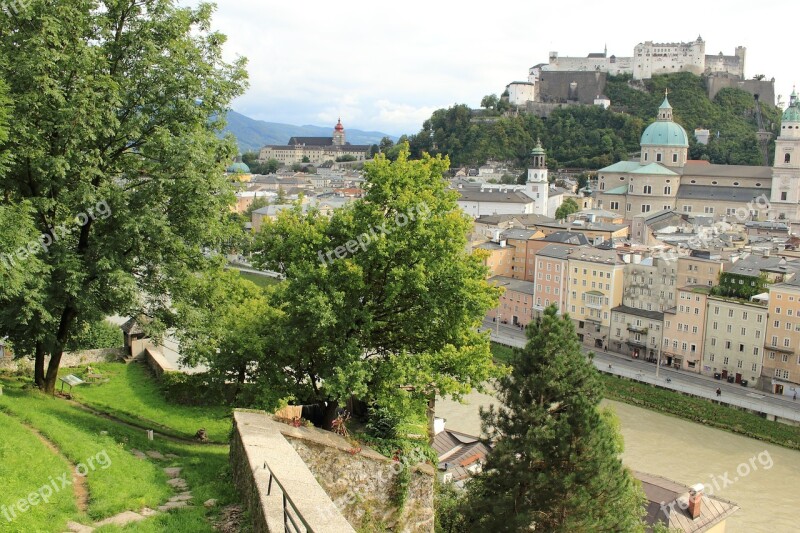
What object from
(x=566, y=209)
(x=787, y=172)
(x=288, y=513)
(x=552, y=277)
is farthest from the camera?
(x=566, y=209)

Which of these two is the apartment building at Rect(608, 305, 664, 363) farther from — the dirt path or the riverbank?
the dirt path

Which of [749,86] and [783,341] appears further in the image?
[749,86]

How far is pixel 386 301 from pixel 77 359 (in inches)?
373

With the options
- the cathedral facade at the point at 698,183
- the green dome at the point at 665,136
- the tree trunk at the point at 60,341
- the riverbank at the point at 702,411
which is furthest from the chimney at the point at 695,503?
the green dome at the point at 665,136

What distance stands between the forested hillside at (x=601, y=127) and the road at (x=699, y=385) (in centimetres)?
5222

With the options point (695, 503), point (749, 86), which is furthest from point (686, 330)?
point (749, 86)

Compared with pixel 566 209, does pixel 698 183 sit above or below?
above

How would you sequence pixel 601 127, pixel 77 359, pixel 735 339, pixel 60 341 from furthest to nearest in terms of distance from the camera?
1. pixel 601 127
2. pixel 735 339
3. pixel 77 359
4. pixel 60 341

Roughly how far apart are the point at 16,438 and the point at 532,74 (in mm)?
105943

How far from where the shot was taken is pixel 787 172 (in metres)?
62.2

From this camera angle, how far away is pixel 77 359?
656 inches

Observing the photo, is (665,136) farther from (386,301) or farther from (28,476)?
(28,476)

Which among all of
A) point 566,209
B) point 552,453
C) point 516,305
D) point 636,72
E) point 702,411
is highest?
point 636,72

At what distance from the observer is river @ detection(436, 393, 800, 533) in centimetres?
2094
